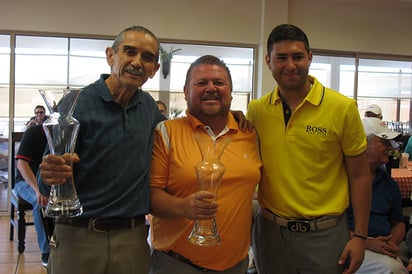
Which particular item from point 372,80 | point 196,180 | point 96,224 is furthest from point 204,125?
point 372,80

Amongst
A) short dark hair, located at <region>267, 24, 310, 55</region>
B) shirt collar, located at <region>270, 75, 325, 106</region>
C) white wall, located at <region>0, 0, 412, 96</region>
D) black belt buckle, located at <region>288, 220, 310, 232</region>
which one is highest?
white wall, located at <region>0, 0, 412, 96</region>

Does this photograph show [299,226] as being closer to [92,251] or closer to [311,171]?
[311,171]

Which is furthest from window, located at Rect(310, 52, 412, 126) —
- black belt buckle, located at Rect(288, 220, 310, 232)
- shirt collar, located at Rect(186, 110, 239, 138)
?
black belt buckle, located at Rect(288, 220, 310, 232)

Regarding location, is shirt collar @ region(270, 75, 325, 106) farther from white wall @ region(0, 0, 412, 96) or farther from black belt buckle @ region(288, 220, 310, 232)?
white wall @ region(0, 0, 412, 96)

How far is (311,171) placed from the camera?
5.12 ft

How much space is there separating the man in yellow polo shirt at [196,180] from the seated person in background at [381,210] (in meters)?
1.00

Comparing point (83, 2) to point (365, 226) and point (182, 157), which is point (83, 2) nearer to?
point (182, 157)

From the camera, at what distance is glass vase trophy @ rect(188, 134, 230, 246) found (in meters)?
1.33

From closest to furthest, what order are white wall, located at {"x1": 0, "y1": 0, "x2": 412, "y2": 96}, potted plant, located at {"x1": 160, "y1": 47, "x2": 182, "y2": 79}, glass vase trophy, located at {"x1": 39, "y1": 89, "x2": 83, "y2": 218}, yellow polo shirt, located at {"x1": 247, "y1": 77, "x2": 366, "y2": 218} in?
glass vase trophy, located at {"x1": 39, "y1": 89, "x2": 83, "y2": 218}, yellow polo shirt, located at {"x1": 247, "y1": 77, "x2": 366, "y2": 218}, white wall, located at {"x1": 0, "y1": 0, "x2": 412, "y2": 96}, potted plant, located at {"x1": 160, "y1": 47, "x2": 182, "y2": 79}

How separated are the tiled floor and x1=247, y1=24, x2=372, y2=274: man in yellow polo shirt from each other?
98.9 inches

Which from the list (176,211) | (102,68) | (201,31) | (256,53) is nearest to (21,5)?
(102,68)

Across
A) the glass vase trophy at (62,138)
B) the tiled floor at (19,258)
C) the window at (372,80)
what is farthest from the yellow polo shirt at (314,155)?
the window at (372,80)

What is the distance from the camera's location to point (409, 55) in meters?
6.35

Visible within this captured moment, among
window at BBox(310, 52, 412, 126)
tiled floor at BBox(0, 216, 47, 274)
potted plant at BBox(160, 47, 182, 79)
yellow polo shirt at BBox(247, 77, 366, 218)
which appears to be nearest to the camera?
yellow polo shirt at BBox(247, 77, 366, 218)
